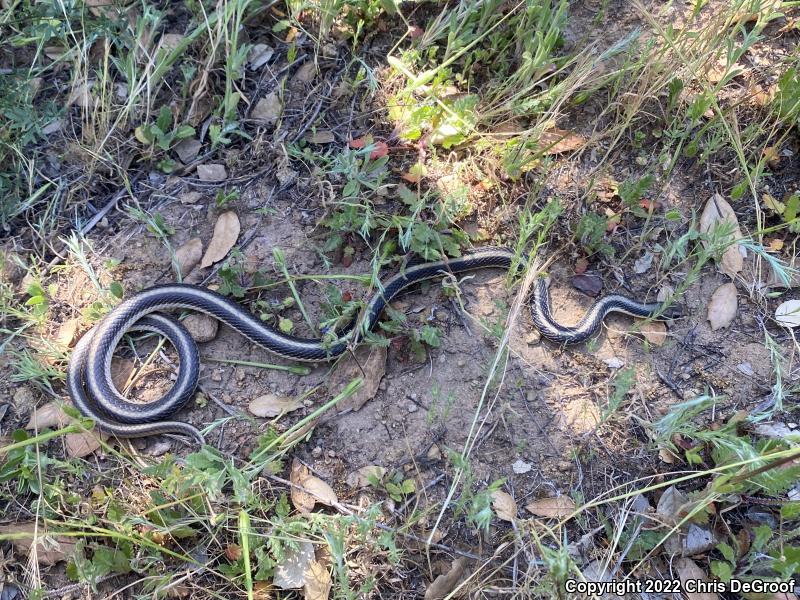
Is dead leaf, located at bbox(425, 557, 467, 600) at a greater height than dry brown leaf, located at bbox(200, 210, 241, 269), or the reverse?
dry brown leaf, located at bbox(200, 210, 241, 269)

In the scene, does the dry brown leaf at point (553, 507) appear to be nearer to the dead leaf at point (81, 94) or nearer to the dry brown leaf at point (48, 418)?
the dry brown leaf at point (48, 418)

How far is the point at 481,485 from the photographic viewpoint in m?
3.33

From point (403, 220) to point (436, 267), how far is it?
15.4 inches

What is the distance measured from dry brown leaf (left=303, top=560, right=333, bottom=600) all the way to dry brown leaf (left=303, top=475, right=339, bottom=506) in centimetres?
34

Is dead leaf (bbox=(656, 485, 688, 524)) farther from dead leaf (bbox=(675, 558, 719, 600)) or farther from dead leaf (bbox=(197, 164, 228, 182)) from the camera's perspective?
dead leaf (bbox=(197, 164, 228, 182))

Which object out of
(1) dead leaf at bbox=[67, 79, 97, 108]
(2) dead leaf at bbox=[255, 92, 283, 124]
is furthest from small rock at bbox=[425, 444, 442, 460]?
(1) dead leaf at bbox=[67, 79, 97, 108]

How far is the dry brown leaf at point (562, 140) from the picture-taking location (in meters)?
4.16

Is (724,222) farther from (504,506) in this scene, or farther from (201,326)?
(201,326)

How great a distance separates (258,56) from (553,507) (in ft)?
12.5

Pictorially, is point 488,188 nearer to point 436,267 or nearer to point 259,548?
point 436,267

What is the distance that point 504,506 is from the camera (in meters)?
3.25

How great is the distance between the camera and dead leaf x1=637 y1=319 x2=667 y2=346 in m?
3.80

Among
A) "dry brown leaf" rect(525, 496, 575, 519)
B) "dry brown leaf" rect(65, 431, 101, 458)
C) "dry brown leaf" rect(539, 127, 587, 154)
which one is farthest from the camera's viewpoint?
"dry brown leaf" rect(539, 127, 587, 154)

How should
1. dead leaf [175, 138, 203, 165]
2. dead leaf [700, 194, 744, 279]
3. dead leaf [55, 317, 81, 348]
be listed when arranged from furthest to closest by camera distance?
dead leaf [175, 138, 203, 165] < dead leaf [700, 194, 744, 279] < dead leaf [55, 317, 81, 348]
